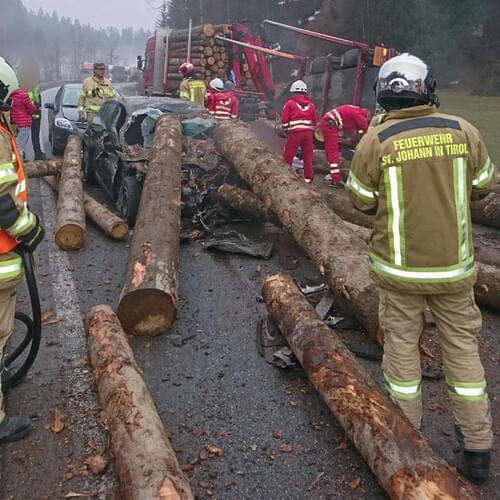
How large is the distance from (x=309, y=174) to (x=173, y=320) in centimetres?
491

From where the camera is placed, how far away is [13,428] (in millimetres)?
2982

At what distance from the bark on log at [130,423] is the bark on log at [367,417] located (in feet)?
3.22

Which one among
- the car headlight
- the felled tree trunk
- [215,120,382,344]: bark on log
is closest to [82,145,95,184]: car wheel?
the car headlight

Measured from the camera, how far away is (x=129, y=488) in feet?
7.66

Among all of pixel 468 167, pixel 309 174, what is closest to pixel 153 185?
pixel 309 174

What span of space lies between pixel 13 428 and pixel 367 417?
210 centimetres

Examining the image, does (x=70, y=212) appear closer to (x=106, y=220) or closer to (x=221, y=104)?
(x=106, y=220)

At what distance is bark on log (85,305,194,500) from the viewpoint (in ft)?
7.57

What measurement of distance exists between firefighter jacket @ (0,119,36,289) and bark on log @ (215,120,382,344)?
2.51 m

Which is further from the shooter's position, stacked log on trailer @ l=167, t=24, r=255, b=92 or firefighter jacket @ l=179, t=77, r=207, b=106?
stacked log on trailer @ l=167, t=24, r=255, b=92

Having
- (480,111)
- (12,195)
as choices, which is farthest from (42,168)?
(480,111)

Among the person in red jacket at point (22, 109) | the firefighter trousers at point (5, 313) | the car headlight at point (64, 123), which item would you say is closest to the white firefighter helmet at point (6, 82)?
the firefighter trousers at point (5, 313)

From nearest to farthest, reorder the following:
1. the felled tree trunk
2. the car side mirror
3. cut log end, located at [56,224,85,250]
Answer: cut log end, located at [56,224,85,250] → the felled tree trunk → the car side mirror

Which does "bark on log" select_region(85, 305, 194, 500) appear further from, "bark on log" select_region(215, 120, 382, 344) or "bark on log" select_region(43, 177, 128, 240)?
"bark on log" select_region(43, 177, 128, 240)
